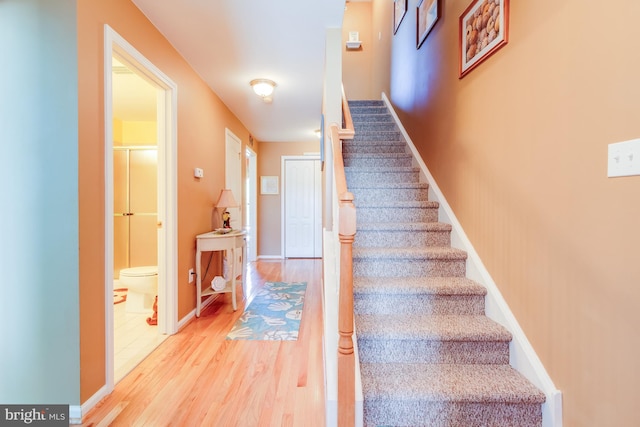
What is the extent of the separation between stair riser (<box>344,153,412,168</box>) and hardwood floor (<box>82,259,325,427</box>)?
163cm

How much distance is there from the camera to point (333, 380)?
54.8 inches

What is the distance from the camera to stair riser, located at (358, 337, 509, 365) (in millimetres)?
1555

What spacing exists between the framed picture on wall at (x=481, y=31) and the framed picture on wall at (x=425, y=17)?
0.59 meters

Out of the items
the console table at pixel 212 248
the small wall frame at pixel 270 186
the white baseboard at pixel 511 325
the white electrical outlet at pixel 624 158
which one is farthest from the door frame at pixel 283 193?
the white electrical outlet at pixel 624 158

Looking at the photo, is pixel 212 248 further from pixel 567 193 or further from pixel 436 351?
pixel 567 193

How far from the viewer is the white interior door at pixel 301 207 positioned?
5.89m

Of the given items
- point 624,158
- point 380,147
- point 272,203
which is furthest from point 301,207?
point 624,158

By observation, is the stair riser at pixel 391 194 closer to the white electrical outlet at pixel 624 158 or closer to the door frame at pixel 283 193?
the white electrical outlet at pixel 624 158

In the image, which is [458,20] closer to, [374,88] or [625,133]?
[625,133]

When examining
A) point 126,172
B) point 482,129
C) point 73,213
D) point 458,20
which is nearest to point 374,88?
point 458,20

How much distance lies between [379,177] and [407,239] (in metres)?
0.79

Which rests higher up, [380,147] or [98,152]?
[380,147]

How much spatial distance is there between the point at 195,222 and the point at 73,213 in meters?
1.49

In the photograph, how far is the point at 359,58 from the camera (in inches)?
213
